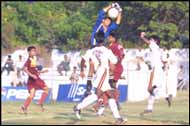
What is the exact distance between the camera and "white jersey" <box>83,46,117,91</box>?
14359mm

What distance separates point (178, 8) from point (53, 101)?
19400 millimetres

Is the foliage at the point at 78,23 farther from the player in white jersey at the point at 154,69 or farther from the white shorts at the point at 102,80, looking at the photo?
the white shorts at the point at 102,80

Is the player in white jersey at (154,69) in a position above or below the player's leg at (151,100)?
above

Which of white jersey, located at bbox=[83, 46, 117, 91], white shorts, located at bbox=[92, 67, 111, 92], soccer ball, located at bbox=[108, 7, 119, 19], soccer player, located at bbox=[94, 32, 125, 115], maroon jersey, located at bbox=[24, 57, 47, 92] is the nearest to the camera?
white jersey, located at bbox=[83, 46, 117, 91]

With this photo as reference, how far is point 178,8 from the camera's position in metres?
43.4

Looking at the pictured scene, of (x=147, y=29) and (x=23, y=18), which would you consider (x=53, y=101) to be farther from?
(x=23, y=18)

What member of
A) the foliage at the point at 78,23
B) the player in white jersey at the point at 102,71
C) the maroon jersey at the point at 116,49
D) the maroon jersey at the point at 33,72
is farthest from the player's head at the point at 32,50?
the foliage at the point at 78,23

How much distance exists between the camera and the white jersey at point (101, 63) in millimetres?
14359

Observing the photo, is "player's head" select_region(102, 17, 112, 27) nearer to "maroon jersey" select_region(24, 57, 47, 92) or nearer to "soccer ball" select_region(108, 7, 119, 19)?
"soccer ball" select_region(108, 7, 119, 19)

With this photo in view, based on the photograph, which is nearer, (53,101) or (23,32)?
(53,101)

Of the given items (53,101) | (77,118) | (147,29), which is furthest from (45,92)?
(147,29)

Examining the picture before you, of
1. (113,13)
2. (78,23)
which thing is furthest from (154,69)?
(78,23)

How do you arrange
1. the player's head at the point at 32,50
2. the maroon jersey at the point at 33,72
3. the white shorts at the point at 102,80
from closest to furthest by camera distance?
1. the white shorts at the point at 102,80
2. the player's head at the point at 32,50
3. the maroon jersey at the point at 33,72

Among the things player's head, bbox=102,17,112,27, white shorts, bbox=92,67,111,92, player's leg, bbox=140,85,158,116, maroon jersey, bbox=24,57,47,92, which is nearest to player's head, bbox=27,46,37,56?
maroon jersey, bbox=24,57,47,92
